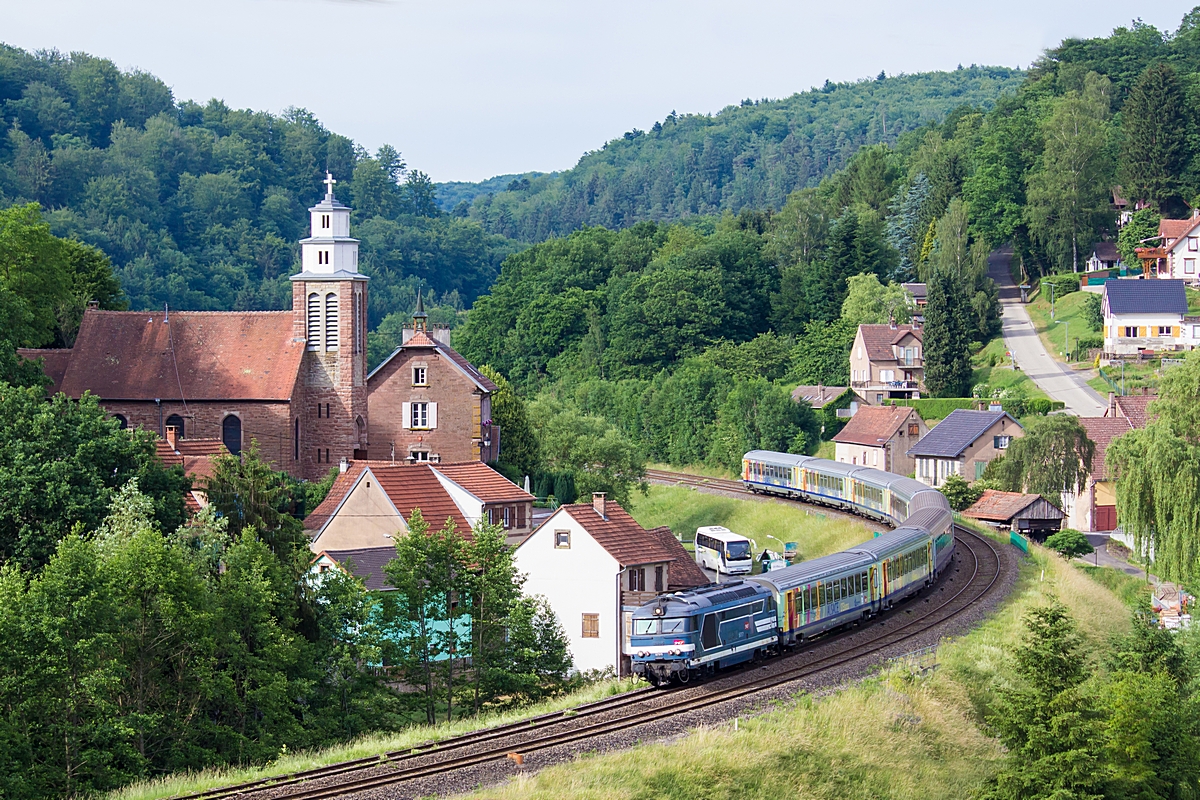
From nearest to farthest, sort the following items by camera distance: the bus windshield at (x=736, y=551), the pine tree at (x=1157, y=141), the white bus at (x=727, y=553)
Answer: the white bus at (x=727, y=553), the bus windshield at (x=736, y=551), the pine tree at (x=1157, y=141)

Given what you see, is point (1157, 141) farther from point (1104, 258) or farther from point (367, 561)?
point (367, 561)

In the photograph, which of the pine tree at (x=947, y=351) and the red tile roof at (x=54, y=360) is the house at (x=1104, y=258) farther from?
the red tile roof at (x=54, y=360)

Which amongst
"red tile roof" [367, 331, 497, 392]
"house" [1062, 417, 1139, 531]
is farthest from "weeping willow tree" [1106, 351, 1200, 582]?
"red tile roof" [367, 331, 497, 392]

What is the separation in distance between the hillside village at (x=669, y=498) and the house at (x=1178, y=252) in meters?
0.27

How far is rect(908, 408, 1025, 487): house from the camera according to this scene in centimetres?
7412

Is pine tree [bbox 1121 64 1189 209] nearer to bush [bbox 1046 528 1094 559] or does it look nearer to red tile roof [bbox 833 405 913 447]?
red tile roof [bbox 833 405 913 447]

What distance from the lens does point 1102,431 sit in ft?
228

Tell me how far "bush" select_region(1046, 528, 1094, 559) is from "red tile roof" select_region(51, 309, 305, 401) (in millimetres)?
29608

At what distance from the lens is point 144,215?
15912cm

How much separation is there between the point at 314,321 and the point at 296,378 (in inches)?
105

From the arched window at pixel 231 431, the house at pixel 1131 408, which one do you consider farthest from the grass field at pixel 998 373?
the arched window at pixel 231 431

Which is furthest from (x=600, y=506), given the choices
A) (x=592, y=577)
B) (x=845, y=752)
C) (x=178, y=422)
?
(x=178, y=422)

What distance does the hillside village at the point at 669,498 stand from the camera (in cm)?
3014

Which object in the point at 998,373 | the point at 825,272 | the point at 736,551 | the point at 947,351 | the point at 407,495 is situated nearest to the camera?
the point at 407,495
